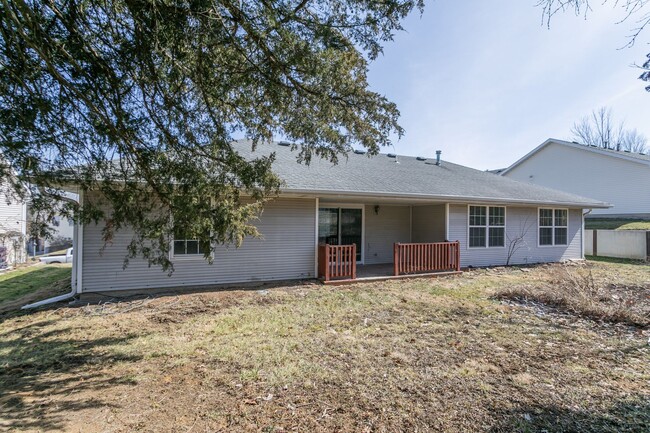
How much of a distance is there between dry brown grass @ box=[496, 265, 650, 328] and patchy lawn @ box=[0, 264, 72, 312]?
10.8 m

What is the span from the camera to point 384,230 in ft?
40.9

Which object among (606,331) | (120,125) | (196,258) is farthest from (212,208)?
(606,331)

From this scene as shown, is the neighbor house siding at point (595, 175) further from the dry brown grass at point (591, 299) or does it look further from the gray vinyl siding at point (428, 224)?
the dry brown grass at point (591, 299)

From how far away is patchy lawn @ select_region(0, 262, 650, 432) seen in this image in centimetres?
290

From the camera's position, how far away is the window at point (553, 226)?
1286cm

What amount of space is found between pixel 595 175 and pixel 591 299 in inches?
763

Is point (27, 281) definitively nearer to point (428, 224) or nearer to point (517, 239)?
point (428, 224)

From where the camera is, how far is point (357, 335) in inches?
197

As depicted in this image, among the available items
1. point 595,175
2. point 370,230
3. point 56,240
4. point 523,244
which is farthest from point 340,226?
point 595,175

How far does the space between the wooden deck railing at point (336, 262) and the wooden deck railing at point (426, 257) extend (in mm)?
1339

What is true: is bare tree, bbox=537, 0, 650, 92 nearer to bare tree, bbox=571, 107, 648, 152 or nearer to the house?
the house

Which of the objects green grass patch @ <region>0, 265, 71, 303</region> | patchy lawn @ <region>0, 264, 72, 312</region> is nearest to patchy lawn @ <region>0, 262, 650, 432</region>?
patchy lawn @ <region>0, 264, 72, 312</region>

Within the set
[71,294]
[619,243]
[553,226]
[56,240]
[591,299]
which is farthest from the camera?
[619,243]

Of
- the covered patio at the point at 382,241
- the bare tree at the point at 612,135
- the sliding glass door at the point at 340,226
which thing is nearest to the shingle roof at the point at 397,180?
the covered patio at the point at 382,241
